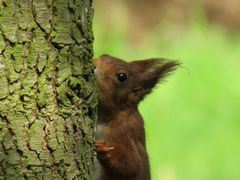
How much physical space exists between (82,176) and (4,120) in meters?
0.40

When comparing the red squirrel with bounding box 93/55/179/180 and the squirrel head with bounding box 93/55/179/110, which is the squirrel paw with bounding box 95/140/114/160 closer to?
the red squirrel with bounding box 93/55/179/180

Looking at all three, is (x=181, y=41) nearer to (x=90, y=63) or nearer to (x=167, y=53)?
(x=167, y=53)

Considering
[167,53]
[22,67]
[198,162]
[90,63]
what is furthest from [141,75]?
[167,53]

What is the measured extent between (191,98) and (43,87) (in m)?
3.80

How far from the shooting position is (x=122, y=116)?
3.97m

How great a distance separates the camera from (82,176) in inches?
122

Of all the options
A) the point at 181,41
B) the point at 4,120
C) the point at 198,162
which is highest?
the point at 4,120

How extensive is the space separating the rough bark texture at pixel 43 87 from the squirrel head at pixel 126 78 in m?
0.82

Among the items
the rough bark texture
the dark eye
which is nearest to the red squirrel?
the dark eye

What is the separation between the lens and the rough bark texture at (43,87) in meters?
2.87

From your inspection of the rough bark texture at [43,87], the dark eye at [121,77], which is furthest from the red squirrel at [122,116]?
the rough bark texture at [43,87]

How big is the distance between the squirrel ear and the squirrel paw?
27.9 inches

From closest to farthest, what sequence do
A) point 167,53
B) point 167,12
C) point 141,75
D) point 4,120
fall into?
point 4,120 → point 141,75 → point 167,53 → point 167,12

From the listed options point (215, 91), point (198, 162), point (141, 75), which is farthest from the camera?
point (215, 91)
